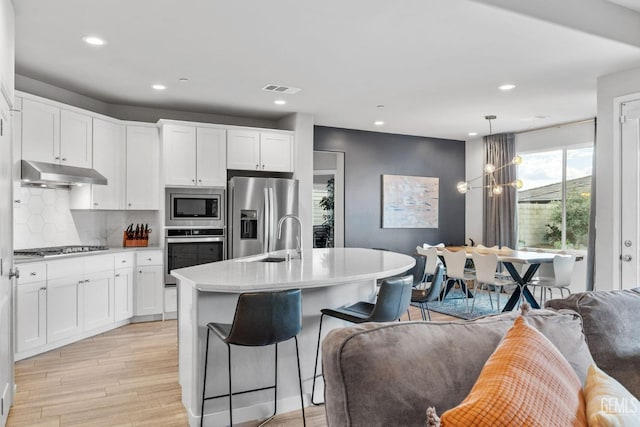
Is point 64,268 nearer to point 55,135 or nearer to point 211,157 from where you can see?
point 55,135

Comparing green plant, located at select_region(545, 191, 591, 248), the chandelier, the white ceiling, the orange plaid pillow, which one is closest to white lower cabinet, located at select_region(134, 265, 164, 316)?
the white ceiling

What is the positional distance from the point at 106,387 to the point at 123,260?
6.61 ft

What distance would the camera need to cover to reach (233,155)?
5781 mm

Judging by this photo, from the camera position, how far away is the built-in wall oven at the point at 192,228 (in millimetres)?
5430

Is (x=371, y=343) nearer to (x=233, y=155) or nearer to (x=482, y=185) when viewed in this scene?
(x=233, y=155)

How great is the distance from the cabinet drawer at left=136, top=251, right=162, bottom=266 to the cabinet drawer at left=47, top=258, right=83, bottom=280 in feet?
2.68

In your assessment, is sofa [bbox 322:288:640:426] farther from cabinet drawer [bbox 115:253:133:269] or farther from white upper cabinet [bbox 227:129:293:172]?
white upper cabinet [bbox 227:129:293:172]

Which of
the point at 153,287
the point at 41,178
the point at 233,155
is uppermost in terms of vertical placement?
the point at 233,155

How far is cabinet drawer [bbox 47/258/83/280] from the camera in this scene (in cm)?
416

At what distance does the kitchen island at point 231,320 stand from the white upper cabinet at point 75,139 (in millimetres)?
2534

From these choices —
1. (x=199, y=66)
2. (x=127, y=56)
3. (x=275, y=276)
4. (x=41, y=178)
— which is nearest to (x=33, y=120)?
(x=41, y=178)

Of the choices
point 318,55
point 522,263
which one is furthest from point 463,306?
point 318,55

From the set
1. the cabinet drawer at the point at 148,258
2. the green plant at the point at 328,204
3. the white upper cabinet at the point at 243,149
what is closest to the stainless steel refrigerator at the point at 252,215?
the white upper cabinet at the point at 243,149

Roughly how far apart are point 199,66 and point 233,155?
5.60 ft
